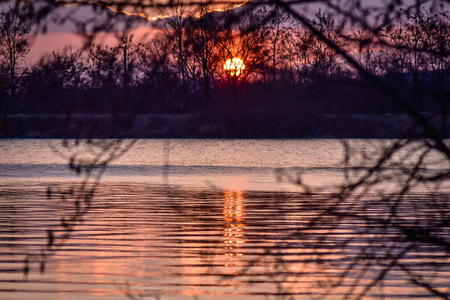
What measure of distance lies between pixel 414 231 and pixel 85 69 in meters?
1.74

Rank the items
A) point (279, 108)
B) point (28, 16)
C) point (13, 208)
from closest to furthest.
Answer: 1. point (28, 16)
2. point (13, 208)
3. point (279, 108)

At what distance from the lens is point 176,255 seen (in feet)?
26.6

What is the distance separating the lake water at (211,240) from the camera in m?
3.45

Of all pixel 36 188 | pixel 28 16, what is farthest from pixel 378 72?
pixel 36 188

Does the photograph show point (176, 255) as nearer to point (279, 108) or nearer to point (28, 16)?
point (28, 16)

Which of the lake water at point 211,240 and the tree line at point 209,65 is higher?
the tree line at point 209,65

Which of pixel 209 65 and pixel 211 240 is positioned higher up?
pixel 209 65

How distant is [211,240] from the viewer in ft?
30.8

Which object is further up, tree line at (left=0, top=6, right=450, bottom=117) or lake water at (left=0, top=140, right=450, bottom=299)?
tree line at (left=0, top=6, right=450, bottom=117)

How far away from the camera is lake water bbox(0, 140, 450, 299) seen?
3449mm

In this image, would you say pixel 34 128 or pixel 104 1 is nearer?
pixel 104 1

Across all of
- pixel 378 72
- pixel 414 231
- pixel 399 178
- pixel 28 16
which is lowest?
pixel 414 231

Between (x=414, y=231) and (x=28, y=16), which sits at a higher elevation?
(x=28, y=16)

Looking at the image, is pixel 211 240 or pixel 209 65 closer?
pixel 209 65
